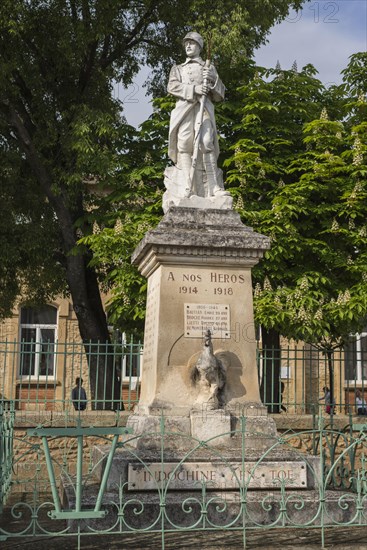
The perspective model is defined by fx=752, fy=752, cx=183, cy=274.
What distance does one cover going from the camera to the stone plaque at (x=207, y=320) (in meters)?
8.44

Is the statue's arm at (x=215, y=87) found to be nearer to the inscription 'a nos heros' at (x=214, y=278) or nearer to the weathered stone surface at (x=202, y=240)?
the weathered stone surface at (x=202, y=240)

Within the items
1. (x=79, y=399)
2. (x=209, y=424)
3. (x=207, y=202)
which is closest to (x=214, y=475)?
(x=209, y=424)

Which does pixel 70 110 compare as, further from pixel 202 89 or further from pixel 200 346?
pixel 200 346

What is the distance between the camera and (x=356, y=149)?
49.9ft

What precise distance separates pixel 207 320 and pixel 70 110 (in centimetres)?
939

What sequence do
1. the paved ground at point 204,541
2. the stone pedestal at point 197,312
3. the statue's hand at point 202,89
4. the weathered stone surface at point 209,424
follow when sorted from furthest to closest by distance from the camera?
the statue's hand at point 202,89, the stone pedestal at point 197,312, the weathered stone surface at point 209,424, the paved ground at point 204,541

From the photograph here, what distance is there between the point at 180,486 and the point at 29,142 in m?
11.2

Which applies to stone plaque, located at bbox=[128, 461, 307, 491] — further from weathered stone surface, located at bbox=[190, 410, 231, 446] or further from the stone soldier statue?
the stone soldier statue

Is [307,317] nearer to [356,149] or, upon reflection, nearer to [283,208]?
[283,208]

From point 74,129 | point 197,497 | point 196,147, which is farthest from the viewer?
point 74,129

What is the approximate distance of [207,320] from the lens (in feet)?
27.9

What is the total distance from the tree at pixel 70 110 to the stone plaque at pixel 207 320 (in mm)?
7333

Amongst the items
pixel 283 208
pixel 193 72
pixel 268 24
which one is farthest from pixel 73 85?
pixel 193 72

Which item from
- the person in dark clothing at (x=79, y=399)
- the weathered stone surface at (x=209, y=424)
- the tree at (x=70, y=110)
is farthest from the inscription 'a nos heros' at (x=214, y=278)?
the tree at (x=70, y=110)
